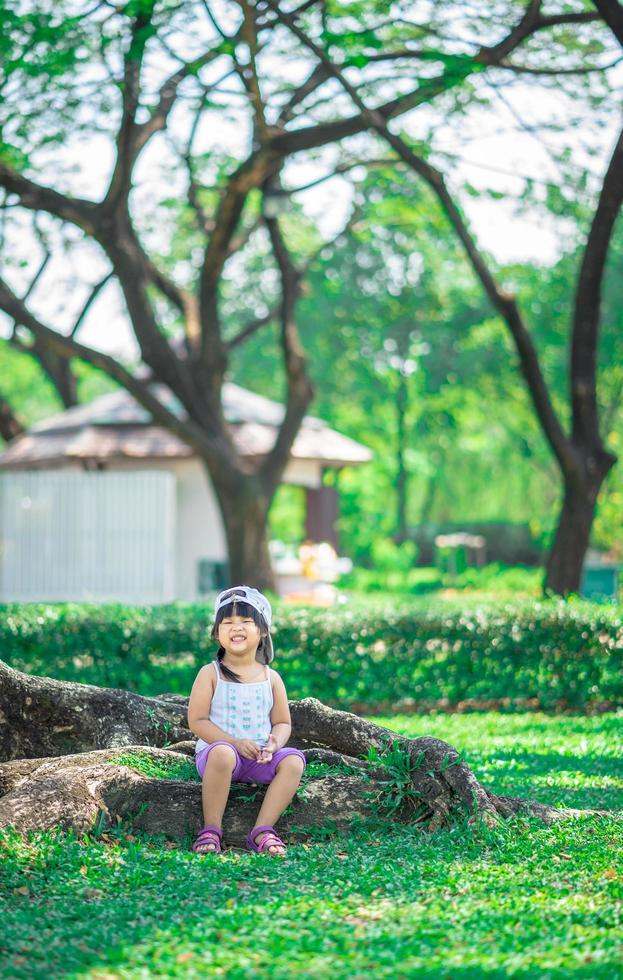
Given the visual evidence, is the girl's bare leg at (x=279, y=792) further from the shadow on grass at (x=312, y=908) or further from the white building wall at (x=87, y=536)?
the white building wall at (x=87, y=536)

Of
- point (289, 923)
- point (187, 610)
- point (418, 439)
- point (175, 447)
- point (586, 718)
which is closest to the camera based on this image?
point (289, 923)

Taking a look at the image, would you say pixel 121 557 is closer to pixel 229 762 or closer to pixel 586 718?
pixel 586 718

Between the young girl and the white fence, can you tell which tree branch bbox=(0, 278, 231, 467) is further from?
the young girl

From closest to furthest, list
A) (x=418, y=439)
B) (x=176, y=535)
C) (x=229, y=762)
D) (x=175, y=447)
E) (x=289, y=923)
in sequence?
1. (x=289, y=923)
2. (x=229, y=762)
3. (x=175, y=447)
4. (x=176, y=535)
5. (x=418, y=439)

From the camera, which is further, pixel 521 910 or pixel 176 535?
pixel 176 535

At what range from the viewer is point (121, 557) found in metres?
18.0

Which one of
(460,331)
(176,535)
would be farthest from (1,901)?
(460,331)

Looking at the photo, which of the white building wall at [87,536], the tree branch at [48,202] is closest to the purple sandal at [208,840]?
the tree branch at [48,202]

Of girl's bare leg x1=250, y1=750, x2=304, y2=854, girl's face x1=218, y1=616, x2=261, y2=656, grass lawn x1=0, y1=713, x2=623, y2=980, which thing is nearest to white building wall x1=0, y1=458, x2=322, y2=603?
girl's face x1=218, y1=616, x2=261, y2=656

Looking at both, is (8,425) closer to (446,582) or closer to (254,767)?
(446,582)

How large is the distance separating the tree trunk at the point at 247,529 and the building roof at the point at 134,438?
334 centimetres

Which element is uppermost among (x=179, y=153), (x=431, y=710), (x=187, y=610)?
(x=179, y=153)

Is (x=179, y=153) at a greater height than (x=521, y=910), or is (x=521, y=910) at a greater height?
(x=179, y=153)

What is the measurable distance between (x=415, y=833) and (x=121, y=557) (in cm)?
1294
